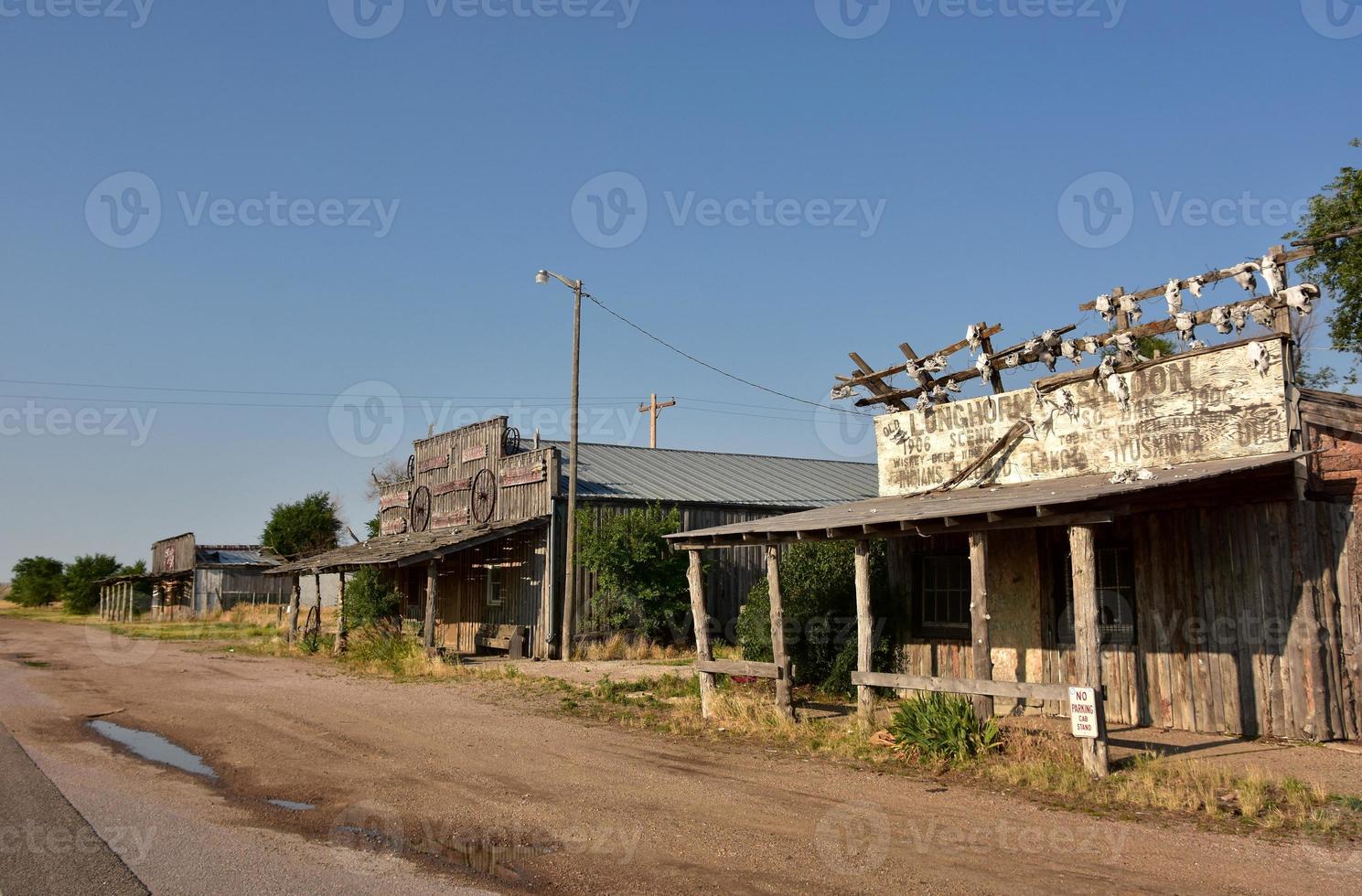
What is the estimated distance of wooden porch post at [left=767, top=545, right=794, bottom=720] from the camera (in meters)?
13.0

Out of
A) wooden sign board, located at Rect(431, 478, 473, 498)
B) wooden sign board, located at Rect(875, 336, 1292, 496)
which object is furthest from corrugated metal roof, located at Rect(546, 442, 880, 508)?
wooden sign board, located at Rect(875, 336, 1292, 496)

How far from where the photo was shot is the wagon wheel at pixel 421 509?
3088cm

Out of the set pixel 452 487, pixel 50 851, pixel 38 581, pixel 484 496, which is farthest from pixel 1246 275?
pixel 38 581

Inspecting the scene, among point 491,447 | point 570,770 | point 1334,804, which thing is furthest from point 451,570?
point 1334,804

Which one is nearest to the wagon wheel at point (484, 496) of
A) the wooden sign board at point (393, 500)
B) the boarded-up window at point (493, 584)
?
the boarded-up window at point (493, 584)

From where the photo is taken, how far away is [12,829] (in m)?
7.55

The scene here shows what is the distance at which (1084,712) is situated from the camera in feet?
30.3

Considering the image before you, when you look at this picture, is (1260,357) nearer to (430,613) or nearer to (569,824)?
(569,824)

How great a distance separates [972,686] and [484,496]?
1903cm

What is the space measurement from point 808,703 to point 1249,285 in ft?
26.2

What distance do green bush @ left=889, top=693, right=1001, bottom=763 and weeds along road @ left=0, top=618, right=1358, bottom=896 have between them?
0.85m

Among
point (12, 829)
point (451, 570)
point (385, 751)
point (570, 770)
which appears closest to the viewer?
point (12, 829)

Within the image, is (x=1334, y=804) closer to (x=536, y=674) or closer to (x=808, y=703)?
(x=808, y=703)

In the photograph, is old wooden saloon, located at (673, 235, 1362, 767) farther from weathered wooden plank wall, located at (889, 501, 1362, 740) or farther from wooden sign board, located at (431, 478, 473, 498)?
wooden sign board, located at (431, 478, 473, 498)
